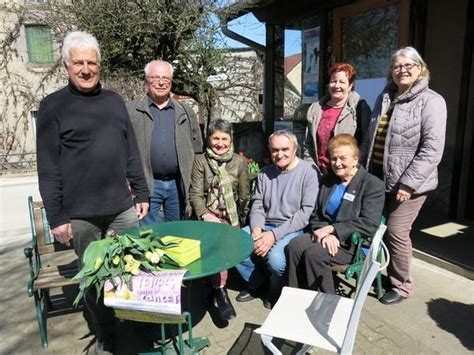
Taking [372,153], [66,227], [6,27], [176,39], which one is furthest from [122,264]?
[6,27]

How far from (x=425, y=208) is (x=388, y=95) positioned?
2.79 m

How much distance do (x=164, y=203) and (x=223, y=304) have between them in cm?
91

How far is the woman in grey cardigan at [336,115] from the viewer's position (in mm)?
3004

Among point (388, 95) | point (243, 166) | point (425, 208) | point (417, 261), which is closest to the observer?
point (388, 95)

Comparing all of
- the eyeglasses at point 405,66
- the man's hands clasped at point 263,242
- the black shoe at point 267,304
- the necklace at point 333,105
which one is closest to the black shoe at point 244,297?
the black shoe at point 267,304

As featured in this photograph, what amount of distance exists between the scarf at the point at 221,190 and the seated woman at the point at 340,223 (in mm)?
596

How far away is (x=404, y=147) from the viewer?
105 inches

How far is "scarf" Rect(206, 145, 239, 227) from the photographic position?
3.05m

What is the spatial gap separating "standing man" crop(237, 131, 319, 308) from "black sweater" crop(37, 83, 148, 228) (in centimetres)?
111

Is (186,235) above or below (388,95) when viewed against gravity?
below

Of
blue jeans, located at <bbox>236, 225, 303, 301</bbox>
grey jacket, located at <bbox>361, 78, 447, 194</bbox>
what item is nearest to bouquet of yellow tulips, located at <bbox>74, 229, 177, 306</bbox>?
blue jeans, located at <bbox>236, 225, 303, 301</bbox>

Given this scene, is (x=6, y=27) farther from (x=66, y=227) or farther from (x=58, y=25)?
(x=66, y=227)

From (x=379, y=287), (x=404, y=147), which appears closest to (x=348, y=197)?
(x=404, y=147)

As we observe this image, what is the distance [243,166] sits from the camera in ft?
10.4
